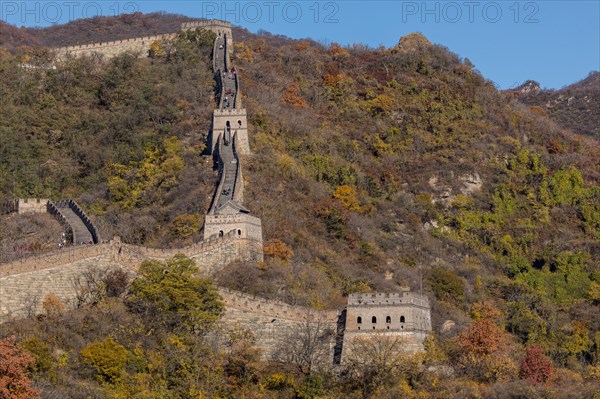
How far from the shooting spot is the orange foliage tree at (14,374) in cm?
4328

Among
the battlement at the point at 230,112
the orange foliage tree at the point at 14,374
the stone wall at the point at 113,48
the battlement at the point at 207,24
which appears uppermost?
the battlement at the point at 207,24

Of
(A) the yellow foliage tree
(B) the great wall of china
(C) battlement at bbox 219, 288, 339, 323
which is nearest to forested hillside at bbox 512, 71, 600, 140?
(A) the yellow foliage tree

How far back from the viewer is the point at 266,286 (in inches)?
2264

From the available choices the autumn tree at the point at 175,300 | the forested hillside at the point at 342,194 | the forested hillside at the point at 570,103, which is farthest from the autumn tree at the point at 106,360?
the forested hillside at the point at 570,103

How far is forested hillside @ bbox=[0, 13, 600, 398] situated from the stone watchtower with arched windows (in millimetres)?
1011

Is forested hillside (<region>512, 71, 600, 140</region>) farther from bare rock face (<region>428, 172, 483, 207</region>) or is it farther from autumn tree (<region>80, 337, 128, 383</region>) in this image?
autumn tree (<region>80, 337, 128, 383</region>)

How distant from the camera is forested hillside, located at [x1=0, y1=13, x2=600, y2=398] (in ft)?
165

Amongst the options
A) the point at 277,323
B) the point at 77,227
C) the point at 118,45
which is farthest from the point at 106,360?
the point at 118,45

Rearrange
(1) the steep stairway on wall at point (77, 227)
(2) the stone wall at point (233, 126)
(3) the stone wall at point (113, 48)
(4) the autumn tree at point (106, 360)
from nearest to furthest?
(4) the autumn tree at point (106, 360), (1) the steep stairway on wall at point (77, 227), (2) the stone wall at point (233, 126), (3) the stone wall at point (113, 48)

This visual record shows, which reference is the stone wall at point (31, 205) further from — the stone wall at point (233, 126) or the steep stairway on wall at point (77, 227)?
the stone wall at point (233, 126)

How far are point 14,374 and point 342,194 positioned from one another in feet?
126

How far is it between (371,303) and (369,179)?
122 feet

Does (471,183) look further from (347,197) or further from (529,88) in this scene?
(529,88)

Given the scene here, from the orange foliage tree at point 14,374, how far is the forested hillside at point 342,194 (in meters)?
1.10
